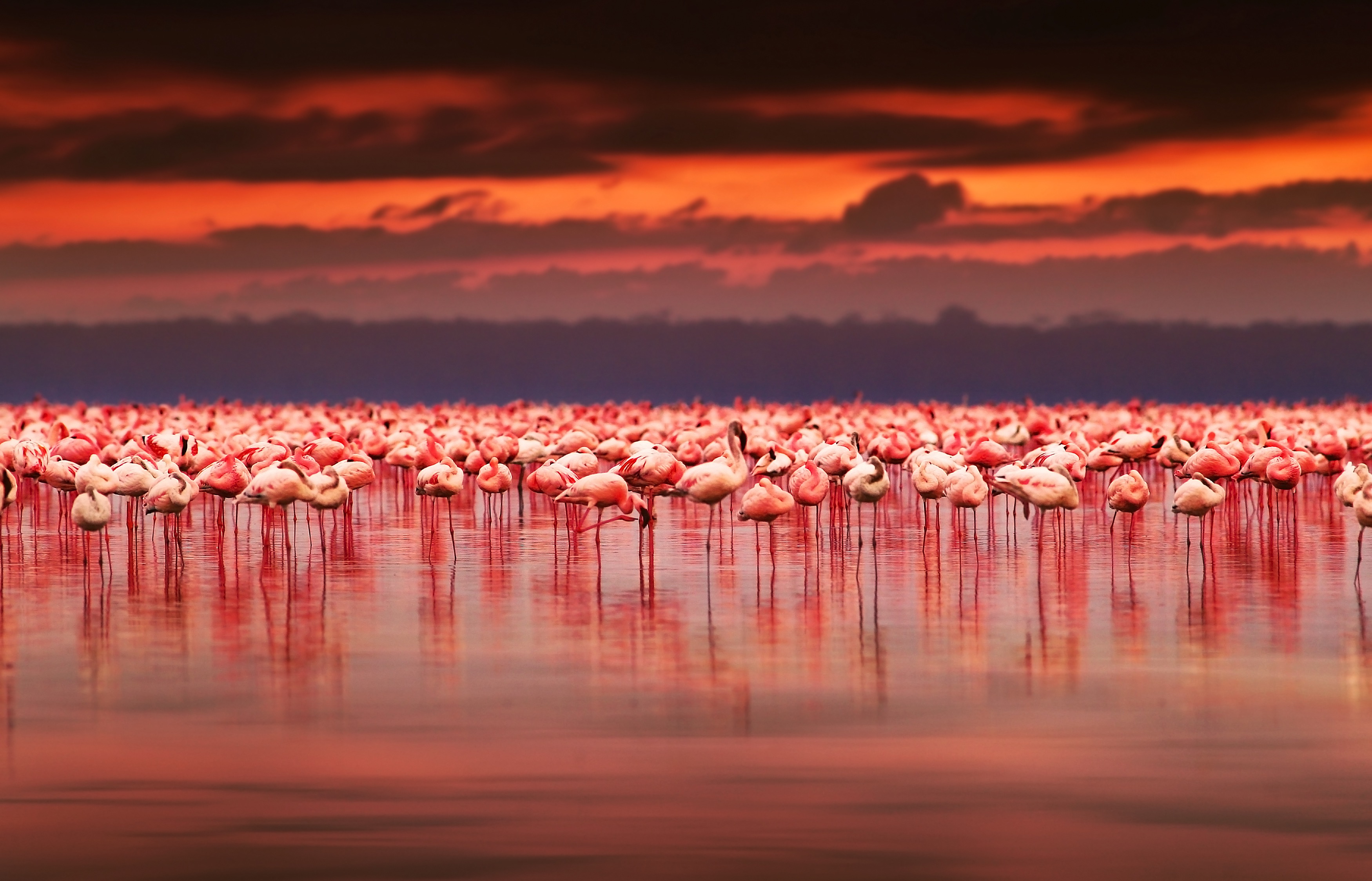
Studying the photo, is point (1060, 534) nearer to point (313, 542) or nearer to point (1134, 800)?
point (313, 542)

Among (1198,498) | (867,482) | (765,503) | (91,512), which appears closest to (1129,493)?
(1198,498)

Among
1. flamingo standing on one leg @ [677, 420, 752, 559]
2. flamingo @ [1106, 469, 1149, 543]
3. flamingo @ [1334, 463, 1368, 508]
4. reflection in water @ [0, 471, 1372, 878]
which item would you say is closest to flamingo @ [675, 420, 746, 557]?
flamingo standing on one leg @ [677, 420, 752, 559]

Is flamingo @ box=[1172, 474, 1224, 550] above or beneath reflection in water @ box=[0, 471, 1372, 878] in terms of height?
above

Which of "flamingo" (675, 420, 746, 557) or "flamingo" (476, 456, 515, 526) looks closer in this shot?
"flamingo" (675, 420, 746, 557)

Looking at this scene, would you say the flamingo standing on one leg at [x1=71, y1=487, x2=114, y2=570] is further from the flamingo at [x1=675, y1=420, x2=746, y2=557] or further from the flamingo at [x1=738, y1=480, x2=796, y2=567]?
the flamingo at [x1=738, y1=480, x2=796, y2=567]

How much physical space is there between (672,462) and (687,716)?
33.9 ft

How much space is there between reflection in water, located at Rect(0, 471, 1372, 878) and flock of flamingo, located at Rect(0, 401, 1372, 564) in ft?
3.00

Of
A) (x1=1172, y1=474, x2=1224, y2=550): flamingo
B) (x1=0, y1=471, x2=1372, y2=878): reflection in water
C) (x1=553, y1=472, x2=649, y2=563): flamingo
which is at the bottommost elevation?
(x1=0, y1=471, x2=1372, y2=878): reflection in water

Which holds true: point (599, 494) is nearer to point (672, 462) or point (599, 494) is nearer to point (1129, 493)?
point (672, 462)

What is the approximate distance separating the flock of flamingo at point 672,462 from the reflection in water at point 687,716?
3.00ft

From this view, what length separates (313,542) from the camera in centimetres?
2439

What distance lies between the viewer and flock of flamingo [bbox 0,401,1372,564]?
69.8 feet

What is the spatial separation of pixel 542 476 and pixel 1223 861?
50.8ft

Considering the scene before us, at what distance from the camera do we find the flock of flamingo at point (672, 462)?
21.3 metres
